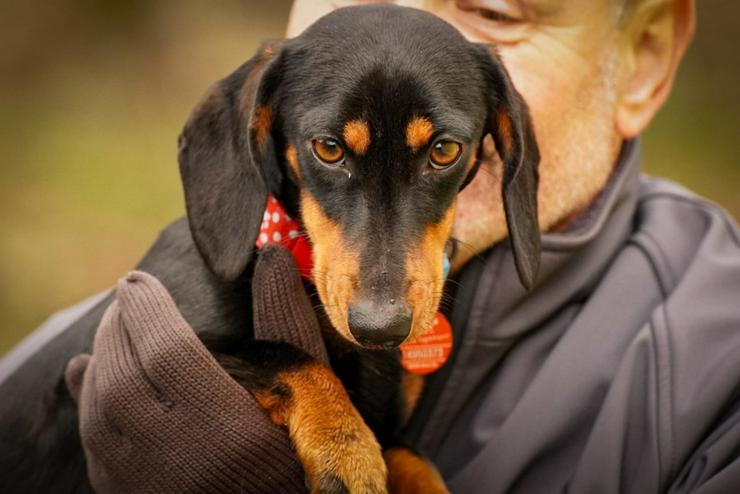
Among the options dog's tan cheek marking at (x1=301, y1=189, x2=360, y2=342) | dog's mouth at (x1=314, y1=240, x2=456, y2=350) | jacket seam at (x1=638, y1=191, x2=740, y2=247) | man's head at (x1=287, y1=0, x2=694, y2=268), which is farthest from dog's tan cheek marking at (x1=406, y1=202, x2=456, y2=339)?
jacket seam at (x1=638, y1=191, x2=740, y2=247)

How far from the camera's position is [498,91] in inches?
76.7

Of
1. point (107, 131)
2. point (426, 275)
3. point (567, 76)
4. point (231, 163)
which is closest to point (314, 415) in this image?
point (426, 275)

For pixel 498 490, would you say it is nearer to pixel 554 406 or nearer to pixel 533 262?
pixel 554 406

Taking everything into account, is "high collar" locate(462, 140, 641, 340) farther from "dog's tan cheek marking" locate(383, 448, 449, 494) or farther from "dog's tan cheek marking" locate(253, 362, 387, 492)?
"dog's tan cheek marking" locate(253, 362, 387, 492)

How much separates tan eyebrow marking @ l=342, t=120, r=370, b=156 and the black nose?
0.33m

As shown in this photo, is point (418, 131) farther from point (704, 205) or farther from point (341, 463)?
point (704, 205)

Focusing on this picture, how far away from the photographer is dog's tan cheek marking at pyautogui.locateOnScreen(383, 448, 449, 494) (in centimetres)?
187

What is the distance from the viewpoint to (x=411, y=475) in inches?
74.4

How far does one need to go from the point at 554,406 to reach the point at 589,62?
1.02 metres

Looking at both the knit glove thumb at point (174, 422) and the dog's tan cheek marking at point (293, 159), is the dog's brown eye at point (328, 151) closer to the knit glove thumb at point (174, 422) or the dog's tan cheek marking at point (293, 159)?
the dog's tan cheek marking at point (293, 159)

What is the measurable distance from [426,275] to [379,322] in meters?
0.20

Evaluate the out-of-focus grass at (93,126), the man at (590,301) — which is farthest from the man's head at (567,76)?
the out-of-focus grass at (93,126)

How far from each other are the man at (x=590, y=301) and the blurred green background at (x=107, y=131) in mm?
4368

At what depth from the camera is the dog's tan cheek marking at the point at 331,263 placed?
165 centimetres
